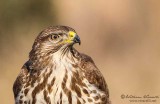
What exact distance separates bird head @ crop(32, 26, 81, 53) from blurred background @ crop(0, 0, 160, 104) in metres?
4.74

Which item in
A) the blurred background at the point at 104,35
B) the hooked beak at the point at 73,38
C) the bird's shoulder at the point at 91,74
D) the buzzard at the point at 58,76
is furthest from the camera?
the blurred background at the point at 104,35

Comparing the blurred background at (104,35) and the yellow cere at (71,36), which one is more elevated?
the yellow cere at (71,36)

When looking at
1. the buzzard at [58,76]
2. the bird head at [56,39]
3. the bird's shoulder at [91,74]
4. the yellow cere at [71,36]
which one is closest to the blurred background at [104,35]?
the bird's shoulder at [91,74]

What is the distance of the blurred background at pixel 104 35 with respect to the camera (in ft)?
62.4

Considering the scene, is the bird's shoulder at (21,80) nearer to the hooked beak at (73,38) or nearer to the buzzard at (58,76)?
the buzzard at (58,76)

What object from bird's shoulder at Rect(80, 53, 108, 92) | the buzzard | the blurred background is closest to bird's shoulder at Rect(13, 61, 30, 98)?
the buzzard

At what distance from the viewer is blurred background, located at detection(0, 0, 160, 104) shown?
19031 millimetres

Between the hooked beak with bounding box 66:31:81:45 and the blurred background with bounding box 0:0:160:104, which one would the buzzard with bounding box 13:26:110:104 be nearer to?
the hooked beak with bounding box 66:31:81:45

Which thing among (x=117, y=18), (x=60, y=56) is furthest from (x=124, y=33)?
(x=60, y=56)

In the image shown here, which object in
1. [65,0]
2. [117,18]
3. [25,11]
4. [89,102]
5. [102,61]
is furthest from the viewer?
[65,0]

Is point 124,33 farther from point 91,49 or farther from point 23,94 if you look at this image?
point 23,94

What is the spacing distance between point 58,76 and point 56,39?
0.45m

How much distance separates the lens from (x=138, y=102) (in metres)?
15.6

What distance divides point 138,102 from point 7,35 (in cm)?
861
